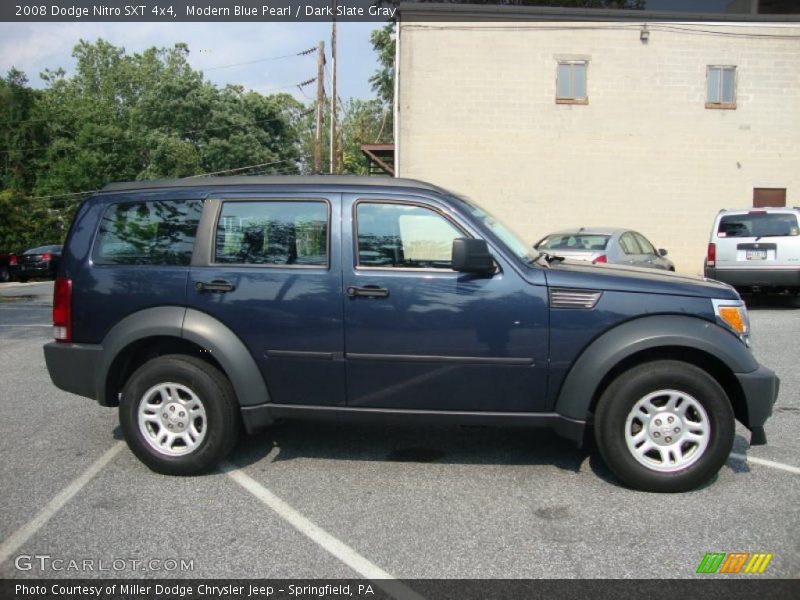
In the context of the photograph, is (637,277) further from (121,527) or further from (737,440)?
(121,527)

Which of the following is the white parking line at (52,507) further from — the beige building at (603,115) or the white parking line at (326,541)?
the beige building at (603,115)

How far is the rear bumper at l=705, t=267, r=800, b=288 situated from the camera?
1163 centimetres

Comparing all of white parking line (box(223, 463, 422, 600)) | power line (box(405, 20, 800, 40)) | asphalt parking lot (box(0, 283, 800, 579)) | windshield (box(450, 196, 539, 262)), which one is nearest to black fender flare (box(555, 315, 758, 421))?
asphalt parking lot (box(0, 283, 800, 579))

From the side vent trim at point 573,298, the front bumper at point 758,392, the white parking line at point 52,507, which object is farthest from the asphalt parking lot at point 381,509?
the side vent trim at point 573,298

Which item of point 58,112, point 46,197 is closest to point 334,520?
point 46,197

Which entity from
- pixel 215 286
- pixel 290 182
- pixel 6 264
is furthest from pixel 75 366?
pixel 6 264

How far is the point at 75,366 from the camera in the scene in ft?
14.2

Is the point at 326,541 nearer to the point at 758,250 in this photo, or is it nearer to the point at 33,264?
the point at 758,250

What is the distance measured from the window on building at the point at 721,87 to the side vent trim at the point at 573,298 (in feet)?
56.0

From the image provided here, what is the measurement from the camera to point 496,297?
Answer: 156 inches

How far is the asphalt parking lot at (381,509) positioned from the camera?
317cm

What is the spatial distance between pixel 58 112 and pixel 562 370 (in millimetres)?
58505

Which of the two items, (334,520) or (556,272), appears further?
(556,272)

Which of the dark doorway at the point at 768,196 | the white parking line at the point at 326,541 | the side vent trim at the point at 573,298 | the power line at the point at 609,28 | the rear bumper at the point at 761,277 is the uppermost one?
the power line at the point at 609,28
